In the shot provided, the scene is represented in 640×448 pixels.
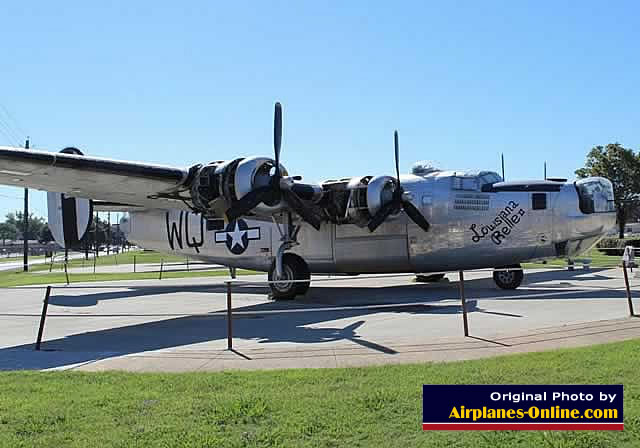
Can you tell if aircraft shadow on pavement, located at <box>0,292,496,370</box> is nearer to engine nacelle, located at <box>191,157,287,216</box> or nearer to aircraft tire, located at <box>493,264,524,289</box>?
engine nacelle, located at <box>191,157,287,216</box>

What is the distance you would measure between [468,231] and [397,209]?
206cm

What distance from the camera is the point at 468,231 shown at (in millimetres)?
15938

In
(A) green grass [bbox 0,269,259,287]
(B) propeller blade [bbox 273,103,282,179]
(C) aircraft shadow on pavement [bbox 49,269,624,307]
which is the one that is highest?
(B) propeller blade [bbox 273,103,282,179]

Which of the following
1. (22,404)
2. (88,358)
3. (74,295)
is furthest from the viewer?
(74,295)

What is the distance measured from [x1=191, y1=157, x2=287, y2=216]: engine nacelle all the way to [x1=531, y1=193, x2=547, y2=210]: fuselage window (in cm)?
698

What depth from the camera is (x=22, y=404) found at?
557cm

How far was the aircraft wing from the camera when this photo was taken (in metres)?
11.2

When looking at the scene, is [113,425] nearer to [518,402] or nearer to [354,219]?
[518,402]

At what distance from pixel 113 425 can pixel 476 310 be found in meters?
8.74

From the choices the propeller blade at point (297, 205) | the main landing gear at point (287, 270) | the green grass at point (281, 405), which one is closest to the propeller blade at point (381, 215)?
the propeller blade at point (297, 205)

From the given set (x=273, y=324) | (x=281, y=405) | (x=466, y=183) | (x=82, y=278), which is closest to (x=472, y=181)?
(x=466, y=183)

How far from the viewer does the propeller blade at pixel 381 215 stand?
15281 mm

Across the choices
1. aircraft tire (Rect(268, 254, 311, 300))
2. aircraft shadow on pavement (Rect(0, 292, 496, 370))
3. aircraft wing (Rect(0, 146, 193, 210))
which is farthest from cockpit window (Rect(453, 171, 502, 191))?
aircraft wing (Rect(0, 146, 193, 210))

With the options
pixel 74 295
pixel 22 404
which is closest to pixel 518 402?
pixel 22 404
